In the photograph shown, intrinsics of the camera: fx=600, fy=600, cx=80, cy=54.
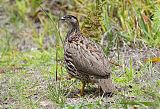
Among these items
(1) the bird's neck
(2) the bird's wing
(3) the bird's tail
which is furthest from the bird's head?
(3) the bird's tail

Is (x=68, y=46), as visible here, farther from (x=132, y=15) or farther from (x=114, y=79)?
(x=132, y=15)

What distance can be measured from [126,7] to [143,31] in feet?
2.71

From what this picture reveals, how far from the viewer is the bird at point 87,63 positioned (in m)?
6.01

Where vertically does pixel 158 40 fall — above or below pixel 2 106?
above

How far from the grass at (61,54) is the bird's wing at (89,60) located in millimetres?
229

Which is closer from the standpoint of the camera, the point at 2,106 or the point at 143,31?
the point at 2,106

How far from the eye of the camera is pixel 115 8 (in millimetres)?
9164

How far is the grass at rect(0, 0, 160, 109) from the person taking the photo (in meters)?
6.00

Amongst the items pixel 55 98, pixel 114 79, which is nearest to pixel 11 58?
pixel 114 79

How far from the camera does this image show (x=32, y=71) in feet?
25.6

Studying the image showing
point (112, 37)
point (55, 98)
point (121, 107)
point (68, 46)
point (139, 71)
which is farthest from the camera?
point (112, 37)

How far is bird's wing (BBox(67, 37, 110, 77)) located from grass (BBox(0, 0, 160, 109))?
0.75ft

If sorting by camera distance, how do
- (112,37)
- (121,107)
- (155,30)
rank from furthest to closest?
1. (112,37)
2. (155,30)
3. (121,107)

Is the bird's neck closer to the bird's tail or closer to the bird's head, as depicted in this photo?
the bird's head
